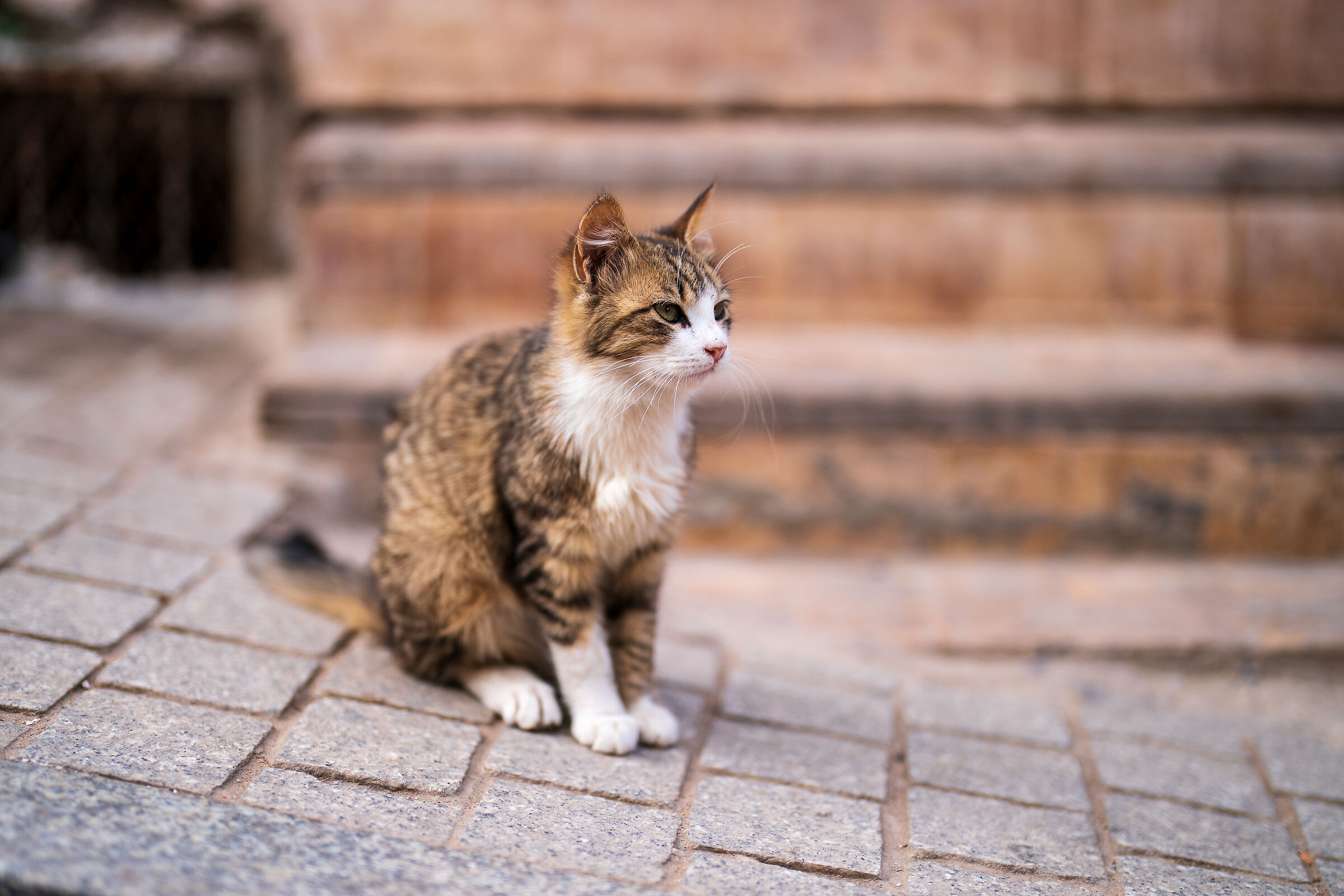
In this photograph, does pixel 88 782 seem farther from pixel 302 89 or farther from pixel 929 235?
pixel 929 235

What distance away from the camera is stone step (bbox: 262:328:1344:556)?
4.33 metres

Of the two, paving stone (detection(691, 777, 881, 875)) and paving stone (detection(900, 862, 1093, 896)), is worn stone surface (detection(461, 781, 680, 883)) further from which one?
paving stone (detection(900, 862, 1093, 896))

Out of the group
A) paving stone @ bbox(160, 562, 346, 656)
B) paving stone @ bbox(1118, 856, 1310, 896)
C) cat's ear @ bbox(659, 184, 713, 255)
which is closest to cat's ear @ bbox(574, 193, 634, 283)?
cat's ear @ bbox(659, 184, 713, 255)

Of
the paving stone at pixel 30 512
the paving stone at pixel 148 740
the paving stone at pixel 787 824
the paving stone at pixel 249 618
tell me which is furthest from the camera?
the paving stone at pixel 30 512

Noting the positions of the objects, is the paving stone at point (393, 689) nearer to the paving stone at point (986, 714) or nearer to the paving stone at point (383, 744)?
the paving stone at point (383, 744)

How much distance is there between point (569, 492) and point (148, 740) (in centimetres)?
107

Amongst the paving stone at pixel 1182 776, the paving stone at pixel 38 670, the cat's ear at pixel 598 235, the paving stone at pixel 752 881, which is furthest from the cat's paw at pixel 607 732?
the paving stone at pixel 1182 776

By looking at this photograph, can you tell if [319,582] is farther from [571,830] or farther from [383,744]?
[571,830]

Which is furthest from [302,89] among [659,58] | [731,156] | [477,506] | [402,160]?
[477,506]

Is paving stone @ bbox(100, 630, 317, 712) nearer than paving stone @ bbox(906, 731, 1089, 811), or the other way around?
paving stone @ bbox(100, 630, 317, 712)

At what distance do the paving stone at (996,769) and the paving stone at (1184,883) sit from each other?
0.27 metres

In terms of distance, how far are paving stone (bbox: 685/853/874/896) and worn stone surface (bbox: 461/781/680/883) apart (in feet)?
0.26

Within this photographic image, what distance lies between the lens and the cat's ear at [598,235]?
2.60 meters

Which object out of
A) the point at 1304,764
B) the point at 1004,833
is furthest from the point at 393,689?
the point at 1304,764
